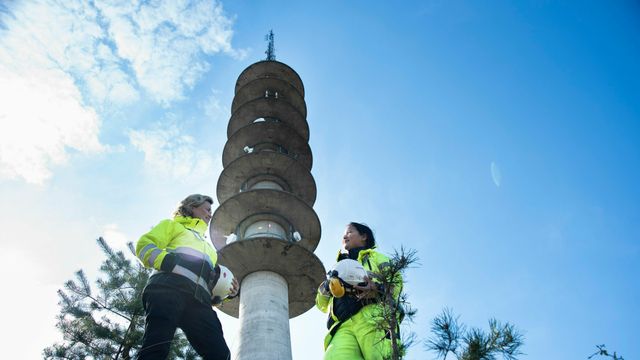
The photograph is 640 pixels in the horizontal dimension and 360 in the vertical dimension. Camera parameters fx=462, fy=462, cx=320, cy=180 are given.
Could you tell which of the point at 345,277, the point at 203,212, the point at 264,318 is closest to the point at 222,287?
the point at 203,212

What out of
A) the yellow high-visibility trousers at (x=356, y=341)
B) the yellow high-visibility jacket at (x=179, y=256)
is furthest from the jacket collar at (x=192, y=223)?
the yellow high-visibility trousers at (x=356, y=341)

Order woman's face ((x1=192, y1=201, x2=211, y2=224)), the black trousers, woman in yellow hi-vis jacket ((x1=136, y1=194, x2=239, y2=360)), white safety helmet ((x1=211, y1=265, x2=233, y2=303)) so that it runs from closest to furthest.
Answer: the black trousers < woman in yellow hi-vis jacket ((x1=136, y1=194, x2=239, y2=360)) < white safety helmet ((x1=211, y1=265, x2=233, y2=303)) < woman's face ((x1=192, y1=201, x2=211, y2=224))

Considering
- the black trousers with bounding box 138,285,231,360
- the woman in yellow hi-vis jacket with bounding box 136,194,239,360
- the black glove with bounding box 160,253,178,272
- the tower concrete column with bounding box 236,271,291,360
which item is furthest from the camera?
the tower concrete column with bounding box 236,271,291,360

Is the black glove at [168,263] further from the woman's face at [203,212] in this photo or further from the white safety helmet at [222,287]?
the woman's face at [203,212]

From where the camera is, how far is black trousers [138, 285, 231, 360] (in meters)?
3.82

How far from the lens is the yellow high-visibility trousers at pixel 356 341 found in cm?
396

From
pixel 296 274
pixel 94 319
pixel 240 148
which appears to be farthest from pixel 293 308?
pixel 240 148

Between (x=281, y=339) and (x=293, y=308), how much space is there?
2.62m

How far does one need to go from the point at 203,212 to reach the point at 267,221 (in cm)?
557

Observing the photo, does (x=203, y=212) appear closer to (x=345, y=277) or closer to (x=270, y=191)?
(x=345, y=277)

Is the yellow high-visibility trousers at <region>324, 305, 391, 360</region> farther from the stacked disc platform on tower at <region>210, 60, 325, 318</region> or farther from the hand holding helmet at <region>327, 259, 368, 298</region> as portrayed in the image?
the stacked disc platform on tower at <region>210, 60, 325, 318</region>

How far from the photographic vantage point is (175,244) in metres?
4.80

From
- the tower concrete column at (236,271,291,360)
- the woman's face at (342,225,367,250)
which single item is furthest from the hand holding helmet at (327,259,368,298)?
the tower concrete column at (236,271,291,360)

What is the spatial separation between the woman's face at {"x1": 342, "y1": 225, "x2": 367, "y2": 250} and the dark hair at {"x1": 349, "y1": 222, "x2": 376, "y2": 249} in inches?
1.3
